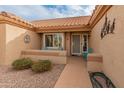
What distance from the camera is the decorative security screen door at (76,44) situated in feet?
39.2

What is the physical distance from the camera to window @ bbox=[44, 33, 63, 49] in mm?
11900

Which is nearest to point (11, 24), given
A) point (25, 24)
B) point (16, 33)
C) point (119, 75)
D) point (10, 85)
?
point (16, 33)

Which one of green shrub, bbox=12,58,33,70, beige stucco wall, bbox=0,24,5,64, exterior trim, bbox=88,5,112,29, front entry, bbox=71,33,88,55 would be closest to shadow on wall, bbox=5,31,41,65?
beige stucco wall, bbox=0,24,5,64

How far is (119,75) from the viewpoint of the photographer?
348 centimetres

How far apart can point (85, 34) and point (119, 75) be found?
8.50 metres

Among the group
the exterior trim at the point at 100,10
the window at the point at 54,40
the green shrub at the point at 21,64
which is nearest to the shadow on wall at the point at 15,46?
the green shrub at the point at 21,64

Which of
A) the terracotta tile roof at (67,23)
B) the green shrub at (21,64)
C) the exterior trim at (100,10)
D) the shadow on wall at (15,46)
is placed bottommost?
the green shrub at (21,64)

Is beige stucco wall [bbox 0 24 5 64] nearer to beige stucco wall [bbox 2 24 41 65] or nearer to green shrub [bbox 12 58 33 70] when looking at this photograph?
beige stucco wall [bbox 2 24 41 65]

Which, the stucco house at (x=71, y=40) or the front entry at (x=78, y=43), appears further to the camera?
the front entry at (x=78, y=43)

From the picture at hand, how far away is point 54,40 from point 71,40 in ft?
6.39

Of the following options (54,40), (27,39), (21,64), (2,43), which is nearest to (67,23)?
(54,40)

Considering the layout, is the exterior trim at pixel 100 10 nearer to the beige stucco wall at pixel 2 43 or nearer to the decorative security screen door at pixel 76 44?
the decorative security screen door at pixel 76 44
